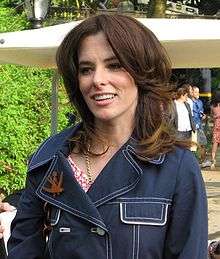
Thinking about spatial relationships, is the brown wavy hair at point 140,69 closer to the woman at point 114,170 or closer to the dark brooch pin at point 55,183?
the woman at point 114,170

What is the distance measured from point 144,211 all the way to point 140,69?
0.42 metres

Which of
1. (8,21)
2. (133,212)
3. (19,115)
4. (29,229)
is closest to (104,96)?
(133,212)

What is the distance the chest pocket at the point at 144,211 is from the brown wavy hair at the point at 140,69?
0.14 meters

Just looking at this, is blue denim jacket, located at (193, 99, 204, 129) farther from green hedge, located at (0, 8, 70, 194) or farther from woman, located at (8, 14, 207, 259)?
woman, located at (8, 14, 207, 259)

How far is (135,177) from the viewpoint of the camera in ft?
5.83

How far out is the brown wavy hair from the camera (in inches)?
72.2

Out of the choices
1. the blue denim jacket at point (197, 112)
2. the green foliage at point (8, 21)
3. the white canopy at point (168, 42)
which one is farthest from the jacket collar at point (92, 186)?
the blue denim jacket at point (197, 112)

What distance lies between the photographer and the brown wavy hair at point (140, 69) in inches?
72.2

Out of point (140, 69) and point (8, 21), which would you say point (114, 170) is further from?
point (8, 21)

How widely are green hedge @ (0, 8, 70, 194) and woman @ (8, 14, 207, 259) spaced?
4.64m

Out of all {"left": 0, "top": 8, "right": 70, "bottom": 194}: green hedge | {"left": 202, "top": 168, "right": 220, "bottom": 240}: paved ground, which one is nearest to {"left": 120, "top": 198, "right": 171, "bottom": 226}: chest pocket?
{"left": 0, "top": 8, "right": 70, "bottom": 194}: green hedge

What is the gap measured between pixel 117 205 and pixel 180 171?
0.64 ft

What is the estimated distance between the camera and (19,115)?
23.7 ft

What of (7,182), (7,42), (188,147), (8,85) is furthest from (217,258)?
(8,85)
